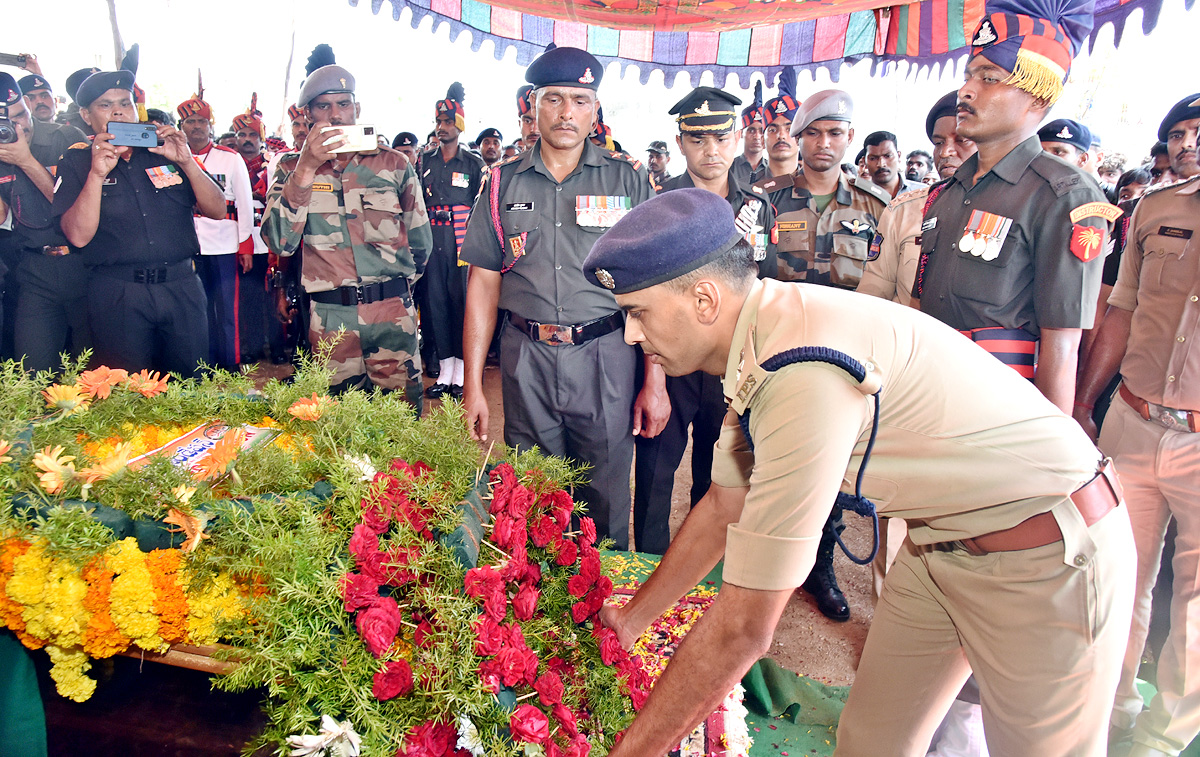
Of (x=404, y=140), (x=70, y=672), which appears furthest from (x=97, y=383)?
(x=404, y=140)

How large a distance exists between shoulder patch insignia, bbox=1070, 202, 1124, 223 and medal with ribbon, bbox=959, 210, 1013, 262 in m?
0.17

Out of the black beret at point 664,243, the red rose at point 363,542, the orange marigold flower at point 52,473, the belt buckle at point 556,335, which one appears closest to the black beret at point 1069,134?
the belt buckle at point 556,335

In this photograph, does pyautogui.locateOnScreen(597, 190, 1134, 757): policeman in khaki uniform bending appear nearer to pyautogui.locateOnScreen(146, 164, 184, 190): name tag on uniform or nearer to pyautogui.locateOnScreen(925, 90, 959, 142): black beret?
pyautogui.locateOnScreen(925, 90, 959, 142): black beret

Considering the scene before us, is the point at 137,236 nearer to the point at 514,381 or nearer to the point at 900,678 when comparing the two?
the point at 514,381

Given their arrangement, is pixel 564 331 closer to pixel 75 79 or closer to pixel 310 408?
pixel 310 408

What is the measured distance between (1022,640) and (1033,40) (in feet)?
5.79

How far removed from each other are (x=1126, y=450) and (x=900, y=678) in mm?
1377

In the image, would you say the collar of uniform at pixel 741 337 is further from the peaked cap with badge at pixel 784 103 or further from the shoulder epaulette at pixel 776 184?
the peaked cap with badge at pixel 784 103

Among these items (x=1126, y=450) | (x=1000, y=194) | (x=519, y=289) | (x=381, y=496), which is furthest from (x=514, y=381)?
(x=1126, y=450)

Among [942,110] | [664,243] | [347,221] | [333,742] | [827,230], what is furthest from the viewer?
[942,110]

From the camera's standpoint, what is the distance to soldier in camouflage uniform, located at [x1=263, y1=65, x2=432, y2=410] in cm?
329

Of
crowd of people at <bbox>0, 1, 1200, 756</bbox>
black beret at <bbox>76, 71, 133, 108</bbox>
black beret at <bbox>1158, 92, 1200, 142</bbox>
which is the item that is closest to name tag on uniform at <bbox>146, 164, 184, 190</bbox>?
crowd of people at <bbox>0, 1, 1200, 756</bbox>

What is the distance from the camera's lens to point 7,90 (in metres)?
3.46

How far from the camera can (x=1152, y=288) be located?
2.31m
